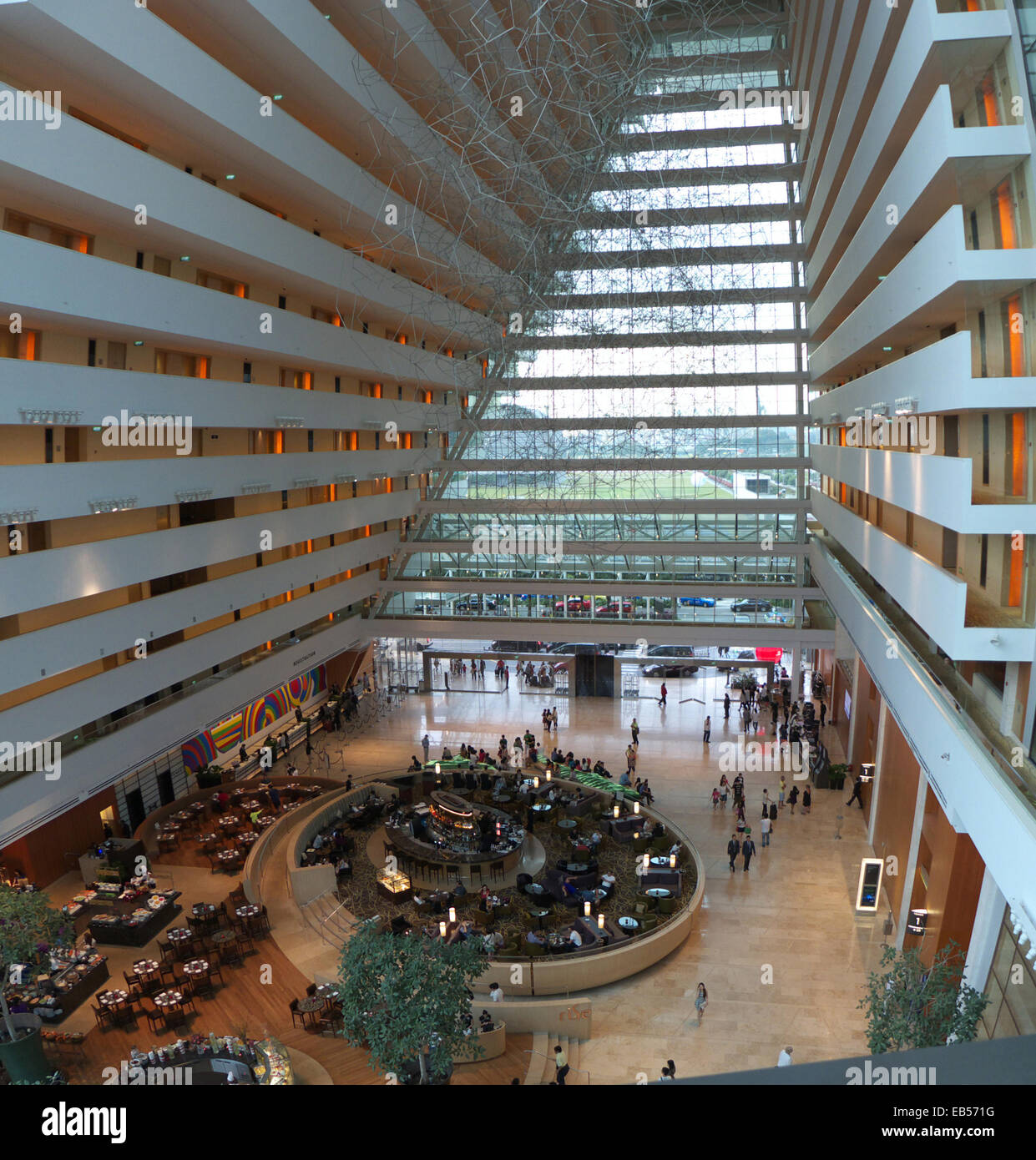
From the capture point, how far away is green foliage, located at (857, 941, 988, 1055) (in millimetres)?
9094

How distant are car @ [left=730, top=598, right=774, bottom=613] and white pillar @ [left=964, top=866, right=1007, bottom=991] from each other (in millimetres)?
20734

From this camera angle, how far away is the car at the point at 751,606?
31109 mm

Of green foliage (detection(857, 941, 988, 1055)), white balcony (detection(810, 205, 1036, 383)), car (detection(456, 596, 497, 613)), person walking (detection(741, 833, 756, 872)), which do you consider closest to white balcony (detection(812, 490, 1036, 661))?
white balcony (detection(810, 205, 1036, 383))

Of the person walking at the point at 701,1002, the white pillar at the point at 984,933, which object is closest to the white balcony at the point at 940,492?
the white pillar at the point at 984,933

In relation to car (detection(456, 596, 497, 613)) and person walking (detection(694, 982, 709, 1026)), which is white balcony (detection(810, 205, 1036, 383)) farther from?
car (detection(456, 596, 497, 613))

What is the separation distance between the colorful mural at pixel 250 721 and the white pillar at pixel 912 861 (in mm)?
15511

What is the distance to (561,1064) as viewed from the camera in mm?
12961

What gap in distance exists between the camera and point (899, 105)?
35.7 feet

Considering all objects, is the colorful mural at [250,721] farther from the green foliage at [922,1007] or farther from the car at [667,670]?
the green foliage at [922,1007]

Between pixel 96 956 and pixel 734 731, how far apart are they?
20488 millimetres

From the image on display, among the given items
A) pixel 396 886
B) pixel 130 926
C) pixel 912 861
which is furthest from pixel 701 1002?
pixel 130 926

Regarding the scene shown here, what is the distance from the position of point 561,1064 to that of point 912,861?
7307mm

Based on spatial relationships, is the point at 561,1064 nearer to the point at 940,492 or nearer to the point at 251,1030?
the point at 251,1030
